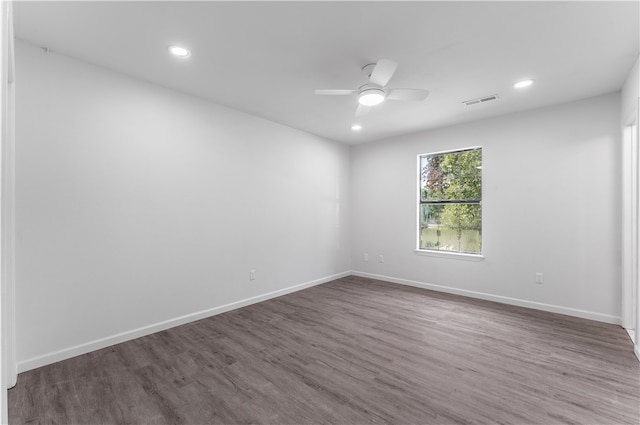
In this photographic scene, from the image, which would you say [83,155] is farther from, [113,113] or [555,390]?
[555,390]

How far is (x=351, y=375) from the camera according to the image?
92.1 inches

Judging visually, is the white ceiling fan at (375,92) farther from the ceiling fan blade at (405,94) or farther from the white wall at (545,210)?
the white wall at (545,210)

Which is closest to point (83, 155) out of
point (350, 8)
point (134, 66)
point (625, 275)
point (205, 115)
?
point (134, 66)

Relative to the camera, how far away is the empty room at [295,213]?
2059mm

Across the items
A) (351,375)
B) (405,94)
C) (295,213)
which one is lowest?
(351,375)

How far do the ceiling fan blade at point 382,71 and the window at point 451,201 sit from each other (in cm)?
269

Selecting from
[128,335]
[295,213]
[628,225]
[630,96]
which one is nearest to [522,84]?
[630,96]

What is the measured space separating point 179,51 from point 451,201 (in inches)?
166

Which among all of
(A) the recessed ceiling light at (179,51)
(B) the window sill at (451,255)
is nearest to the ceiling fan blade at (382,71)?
(A) the recessed ceiling light at (179,51)

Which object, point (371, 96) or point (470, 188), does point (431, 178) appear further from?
point (371, 96)

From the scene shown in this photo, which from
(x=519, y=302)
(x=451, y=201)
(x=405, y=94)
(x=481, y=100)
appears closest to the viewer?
(x=405, y=94)

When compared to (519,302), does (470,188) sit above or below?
above

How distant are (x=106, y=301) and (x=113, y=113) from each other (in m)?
1.84

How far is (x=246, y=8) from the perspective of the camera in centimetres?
203
